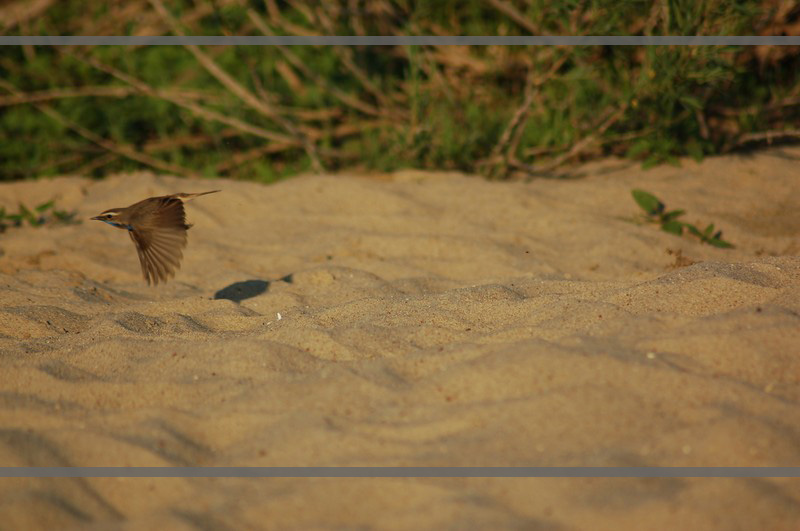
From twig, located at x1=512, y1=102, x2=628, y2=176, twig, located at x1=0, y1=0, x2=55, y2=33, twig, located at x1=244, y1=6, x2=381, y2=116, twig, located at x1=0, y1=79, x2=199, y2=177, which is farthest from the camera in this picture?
twig, located at x1=0, y1=0, x2=55, y2=33

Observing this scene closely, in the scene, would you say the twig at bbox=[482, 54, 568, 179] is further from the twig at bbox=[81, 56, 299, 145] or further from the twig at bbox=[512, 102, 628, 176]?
the twig at bbox=[81, 56, 299, 145]

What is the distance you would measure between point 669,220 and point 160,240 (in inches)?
105

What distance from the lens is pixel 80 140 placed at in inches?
236

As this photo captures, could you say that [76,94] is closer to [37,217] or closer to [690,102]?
[37,217]

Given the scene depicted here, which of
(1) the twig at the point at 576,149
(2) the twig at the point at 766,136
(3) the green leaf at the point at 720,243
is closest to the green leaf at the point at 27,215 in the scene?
(1) the twig at the point at 576,149

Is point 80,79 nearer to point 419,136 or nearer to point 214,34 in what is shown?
point 214,34

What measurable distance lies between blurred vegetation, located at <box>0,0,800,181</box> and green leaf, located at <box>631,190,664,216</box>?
1.81ft

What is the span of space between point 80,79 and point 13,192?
4.53ft

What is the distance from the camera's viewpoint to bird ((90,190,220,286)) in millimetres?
3477

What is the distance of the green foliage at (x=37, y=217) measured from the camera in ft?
15.4

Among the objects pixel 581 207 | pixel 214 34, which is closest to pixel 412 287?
pixel 581 207

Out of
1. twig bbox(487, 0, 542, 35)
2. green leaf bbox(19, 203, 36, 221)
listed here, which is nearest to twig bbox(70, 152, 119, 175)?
green leaf bbox(19, 203, 36, 221)

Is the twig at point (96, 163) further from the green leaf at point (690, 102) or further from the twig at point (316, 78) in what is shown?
the green leaf at point (690, 102)

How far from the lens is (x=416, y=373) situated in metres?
2.62
